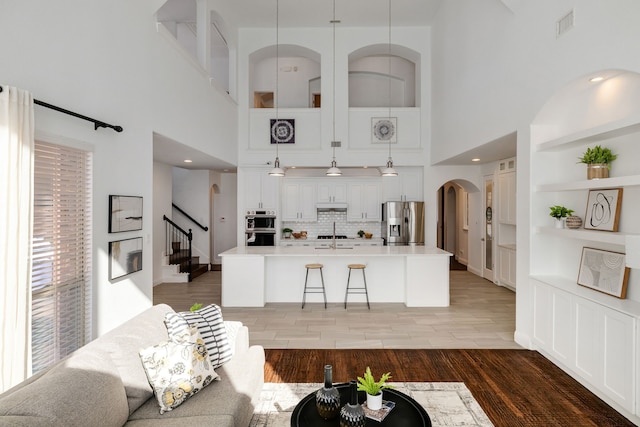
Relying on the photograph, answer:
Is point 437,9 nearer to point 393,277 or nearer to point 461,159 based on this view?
point 461,159

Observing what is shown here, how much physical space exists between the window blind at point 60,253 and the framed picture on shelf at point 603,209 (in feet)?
15.4

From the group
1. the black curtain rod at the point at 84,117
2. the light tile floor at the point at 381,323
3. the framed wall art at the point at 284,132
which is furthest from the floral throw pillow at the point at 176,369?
the framed wall art at the point at 284,132

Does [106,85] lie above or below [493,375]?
above

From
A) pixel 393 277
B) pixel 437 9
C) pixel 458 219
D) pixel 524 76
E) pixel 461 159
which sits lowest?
pixel 393 277

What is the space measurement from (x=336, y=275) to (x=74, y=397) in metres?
4.69

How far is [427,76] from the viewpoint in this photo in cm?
773

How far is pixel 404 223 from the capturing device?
7762 millimetres

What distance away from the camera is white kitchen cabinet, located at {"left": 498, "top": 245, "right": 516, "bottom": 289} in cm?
671

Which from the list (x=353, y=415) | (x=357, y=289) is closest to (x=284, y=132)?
(x=357, y=289)

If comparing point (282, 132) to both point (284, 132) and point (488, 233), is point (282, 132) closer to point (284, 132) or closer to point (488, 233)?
point (284, 132)

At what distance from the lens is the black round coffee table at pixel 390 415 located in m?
1.89

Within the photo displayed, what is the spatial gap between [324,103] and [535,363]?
6.23 metres

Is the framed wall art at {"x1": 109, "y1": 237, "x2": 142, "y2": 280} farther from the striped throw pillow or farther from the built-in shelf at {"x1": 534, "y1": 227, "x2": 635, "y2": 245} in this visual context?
the built-in shelf at {"x1": 534, "y1": 227, "x2": 635, "y2": 245}

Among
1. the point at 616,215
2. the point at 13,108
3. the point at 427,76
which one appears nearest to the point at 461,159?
the point at 427,76
